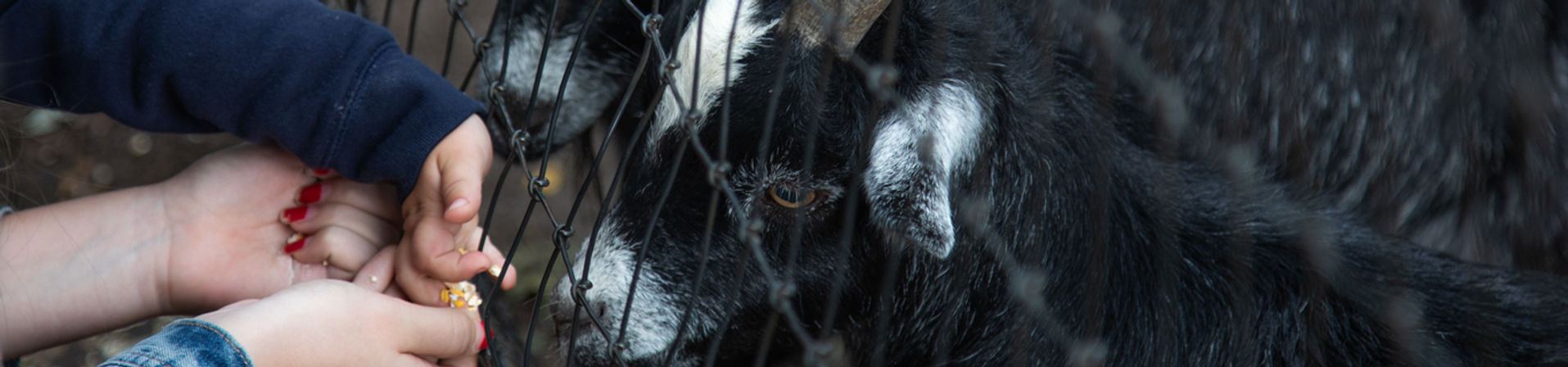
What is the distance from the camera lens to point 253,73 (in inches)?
58.9

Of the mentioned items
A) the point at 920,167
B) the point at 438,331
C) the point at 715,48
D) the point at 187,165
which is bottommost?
the point at 187,165

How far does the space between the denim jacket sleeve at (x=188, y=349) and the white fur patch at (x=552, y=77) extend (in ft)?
3.98

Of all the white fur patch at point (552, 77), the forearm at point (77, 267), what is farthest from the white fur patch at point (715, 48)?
the forearm at point (77, 267)

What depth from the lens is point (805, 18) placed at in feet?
5.71

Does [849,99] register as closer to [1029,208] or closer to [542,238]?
[1029,208]

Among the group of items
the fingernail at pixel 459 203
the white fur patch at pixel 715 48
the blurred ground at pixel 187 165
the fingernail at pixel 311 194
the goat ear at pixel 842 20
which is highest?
the goat ear at pixel 842 20

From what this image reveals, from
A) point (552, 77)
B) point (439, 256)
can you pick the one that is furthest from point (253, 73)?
point (552, 77)

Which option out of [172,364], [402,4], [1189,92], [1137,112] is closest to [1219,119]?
[1189,92]

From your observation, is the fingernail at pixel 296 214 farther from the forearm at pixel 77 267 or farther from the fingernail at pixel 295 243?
the forearm at pixel 77 267

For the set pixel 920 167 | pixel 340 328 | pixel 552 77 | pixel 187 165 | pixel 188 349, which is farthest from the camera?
pixel 187 165

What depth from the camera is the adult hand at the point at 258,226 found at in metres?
1.61

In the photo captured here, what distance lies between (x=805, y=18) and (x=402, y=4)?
84.4 inches

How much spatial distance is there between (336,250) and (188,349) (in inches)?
12.6

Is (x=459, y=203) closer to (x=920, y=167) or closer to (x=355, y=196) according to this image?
(x=355, y=196)
